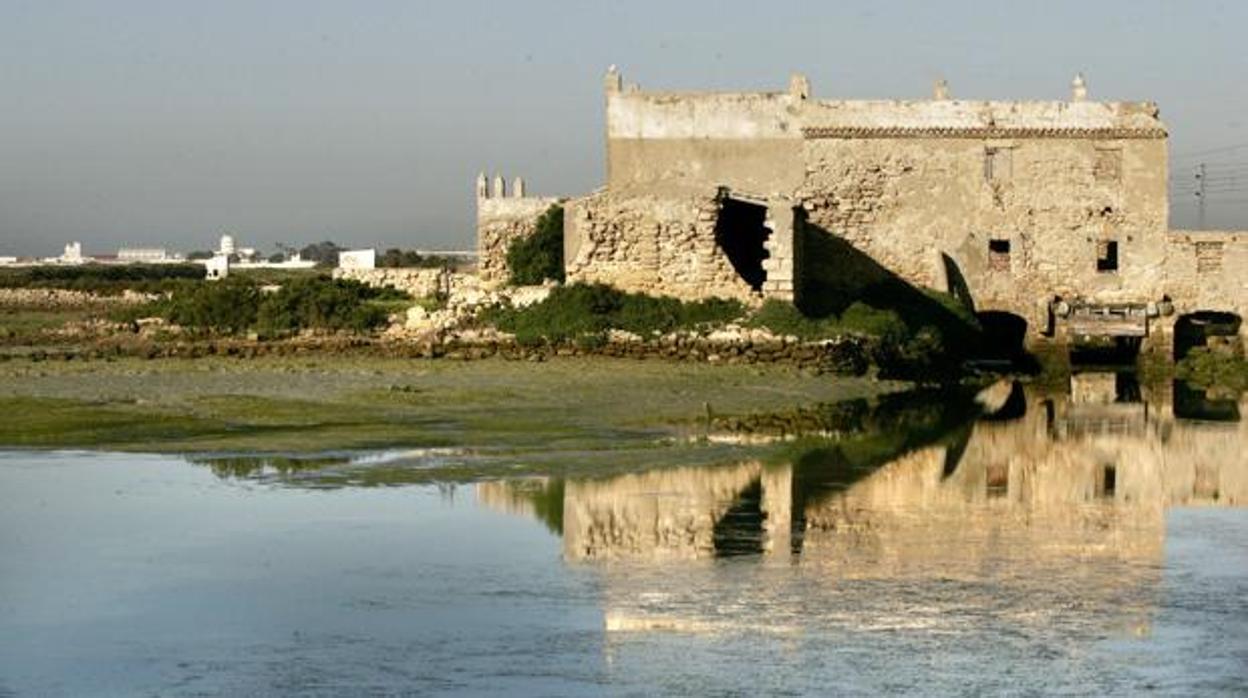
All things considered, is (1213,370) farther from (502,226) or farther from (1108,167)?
(502,226)

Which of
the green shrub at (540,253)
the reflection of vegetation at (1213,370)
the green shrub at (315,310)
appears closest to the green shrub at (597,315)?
the green shrub at (315,310)

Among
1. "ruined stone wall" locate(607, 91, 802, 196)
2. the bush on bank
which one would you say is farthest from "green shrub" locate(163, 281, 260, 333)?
"ruined stone wall" locate(607, 91, 802, 196)

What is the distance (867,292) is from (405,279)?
11973mm

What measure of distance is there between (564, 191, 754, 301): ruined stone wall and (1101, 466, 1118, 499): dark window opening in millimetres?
Answer: 16621

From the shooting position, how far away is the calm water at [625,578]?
12.3 metres

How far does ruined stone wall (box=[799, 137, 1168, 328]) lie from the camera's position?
154ft

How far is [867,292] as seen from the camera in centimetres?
4659

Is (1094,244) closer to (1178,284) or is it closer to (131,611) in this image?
(1178,284)

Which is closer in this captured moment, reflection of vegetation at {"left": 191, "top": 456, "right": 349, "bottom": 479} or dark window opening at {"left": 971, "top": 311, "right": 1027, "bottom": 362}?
reflection of vegetation at {"left": 191, "top": 456, "right": 349, "bottom": 479}

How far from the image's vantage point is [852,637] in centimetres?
1325

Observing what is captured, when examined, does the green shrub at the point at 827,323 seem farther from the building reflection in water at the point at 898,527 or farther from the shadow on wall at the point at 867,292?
the building reflection in water at the point at 898,527

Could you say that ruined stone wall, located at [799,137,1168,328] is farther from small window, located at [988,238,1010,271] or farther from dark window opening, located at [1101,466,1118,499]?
dark window opening, located at [1101,466,1118,499]

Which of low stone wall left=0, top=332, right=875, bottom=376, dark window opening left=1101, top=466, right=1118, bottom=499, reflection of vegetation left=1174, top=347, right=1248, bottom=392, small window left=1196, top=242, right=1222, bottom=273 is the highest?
small window left=1196, top=242, right=1222, bottom=273

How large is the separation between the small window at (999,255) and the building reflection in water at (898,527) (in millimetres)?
18394
